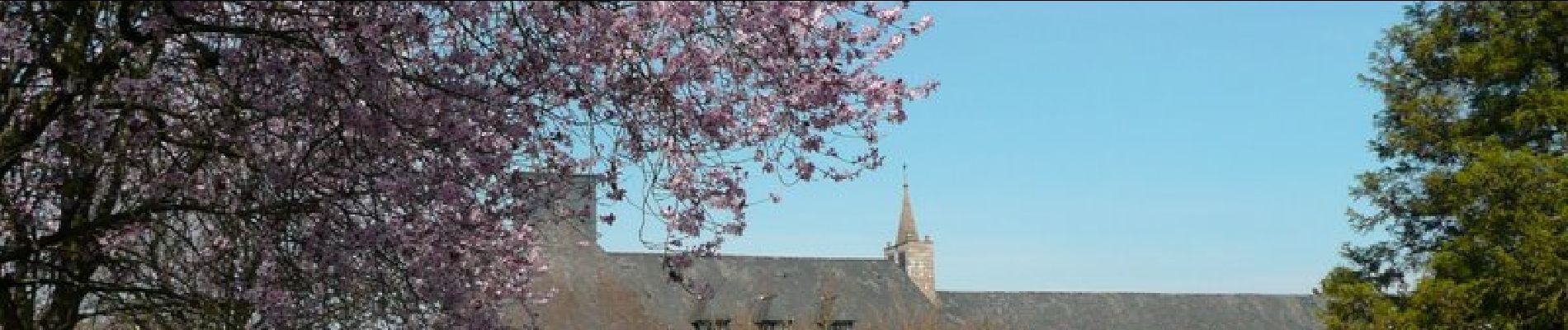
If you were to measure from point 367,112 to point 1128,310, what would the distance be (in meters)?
59.3

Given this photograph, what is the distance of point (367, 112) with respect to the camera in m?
8.00

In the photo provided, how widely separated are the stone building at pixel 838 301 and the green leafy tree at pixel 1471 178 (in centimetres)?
1111

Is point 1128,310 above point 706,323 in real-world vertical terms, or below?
above

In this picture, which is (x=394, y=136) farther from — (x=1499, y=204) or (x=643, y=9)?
(x=1499, y=204)

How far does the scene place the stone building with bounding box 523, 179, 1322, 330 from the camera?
37.5 meters

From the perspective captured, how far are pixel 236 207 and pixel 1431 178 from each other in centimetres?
1843

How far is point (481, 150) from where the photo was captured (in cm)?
809

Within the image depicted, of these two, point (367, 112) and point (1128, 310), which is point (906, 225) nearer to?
point (1128, 310)

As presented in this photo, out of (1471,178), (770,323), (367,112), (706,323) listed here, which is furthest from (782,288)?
(367,112)

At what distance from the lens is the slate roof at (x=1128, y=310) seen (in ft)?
206

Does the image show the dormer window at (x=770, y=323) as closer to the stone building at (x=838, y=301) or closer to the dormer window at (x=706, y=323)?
the stone building at (x=838, y=301)

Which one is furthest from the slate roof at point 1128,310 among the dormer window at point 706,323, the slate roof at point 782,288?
the dormer window at point 706,323

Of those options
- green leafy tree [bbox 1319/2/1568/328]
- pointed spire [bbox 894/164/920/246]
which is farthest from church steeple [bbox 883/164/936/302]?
green leafy tree [bbox 1319/2/1568/328]

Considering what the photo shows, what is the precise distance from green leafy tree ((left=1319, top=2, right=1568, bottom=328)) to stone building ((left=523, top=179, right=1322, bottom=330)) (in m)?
11.1
